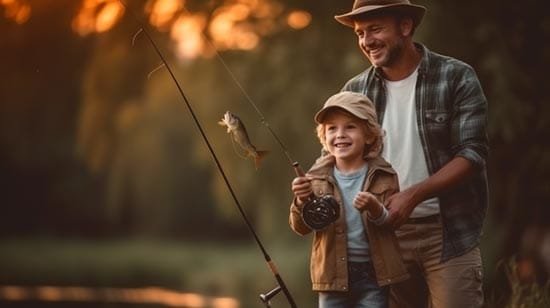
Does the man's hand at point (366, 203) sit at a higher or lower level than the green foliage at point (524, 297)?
higher

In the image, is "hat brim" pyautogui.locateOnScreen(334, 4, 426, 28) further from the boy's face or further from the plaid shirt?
the boy's face

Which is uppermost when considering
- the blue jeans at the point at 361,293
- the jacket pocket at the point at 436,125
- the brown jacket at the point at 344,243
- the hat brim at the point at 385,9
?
the hat brim at the point at 385,9

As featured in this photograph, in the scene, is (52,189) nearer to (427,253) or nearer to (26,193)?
(26,193)

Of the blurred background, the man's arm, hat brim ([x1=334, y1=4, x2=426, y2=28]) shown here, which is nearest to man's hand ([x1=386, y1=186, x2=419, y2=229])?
the man's arm

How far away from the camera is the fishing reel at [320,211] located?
365 cm

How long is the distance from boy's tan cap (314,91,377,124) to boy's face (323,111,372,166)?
0.12 feet

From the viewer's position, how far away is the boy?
3.74m

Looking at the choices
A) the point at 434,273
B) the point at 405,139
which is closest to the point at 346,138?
the point at 405,139

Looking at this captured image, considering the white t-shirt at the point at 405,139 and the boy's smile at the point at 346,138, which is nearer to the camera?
the boy's smile at the point at 346,138

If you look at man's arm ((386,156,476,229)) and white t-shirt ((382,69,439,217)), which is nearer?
man's arm ((386,156,476,229))

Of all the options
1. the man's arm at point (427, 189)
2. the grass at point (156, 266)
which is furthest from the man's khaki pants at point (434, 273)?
the grass at point (156, 266)

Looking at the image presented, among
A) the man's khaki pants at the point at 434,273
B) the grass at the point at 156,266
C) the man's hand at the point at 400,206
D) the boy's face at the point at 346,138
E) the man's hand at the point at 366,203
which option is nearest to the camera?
the man's hand at the point at 366,203

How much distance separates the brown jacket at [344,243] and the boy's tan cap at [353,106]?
0.51ft

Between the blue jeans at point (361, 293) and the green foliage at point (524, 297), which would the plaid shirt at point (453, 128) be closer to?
the blue jeans at point (361, 293)
